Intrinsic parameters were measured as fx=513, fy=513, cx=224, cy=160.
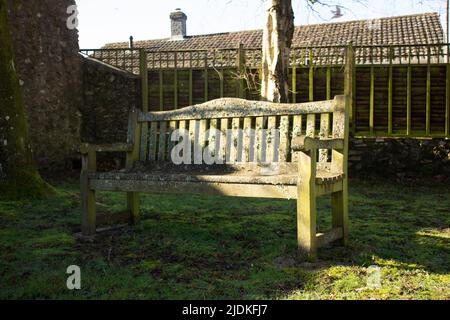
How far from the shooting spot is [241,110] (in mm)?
4676

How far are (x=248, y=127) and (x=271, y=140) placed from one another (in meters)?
0.26

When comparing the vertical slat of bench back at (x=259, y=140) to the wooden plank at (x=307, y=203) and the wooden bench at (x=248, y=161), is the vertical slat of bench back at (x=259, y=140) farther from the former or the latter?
the wooden plank at (x=307, y=203)

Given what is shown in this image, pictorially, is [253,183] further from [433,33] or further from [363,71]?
[433,33]

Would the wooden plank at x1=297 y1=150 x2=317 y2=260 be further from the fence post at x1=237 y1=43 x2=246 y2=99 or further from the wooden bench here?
the fence post at x1=237 y1=43 x2=246 y2=99

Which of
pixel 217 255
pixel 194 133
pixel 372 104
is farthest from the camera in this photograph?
pixel 372 104

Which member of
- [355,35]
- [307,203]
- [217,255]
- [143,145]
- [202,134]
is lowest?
[217,255]

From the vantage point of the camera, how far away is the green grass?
10.3 feet

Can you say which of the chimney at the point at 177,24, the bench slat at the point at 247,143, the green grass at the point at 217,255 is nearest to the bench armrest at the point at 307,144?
the green grass at the point at 217,255

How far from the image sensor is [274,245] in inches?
170

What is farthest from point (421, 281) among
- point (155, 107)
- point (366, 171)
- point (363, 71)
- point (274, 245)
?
point (155, 107)

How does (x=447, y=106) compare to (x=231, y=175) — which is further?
(x=447, y=106)

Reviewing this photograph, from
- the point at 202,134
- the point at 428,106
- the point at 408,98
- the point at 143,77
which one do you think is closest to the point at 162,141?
the point at 202,134

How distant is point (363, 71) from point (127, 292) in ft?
27.9

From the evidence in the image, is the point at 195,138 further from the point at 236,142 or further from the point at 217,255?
the point at 217,255
